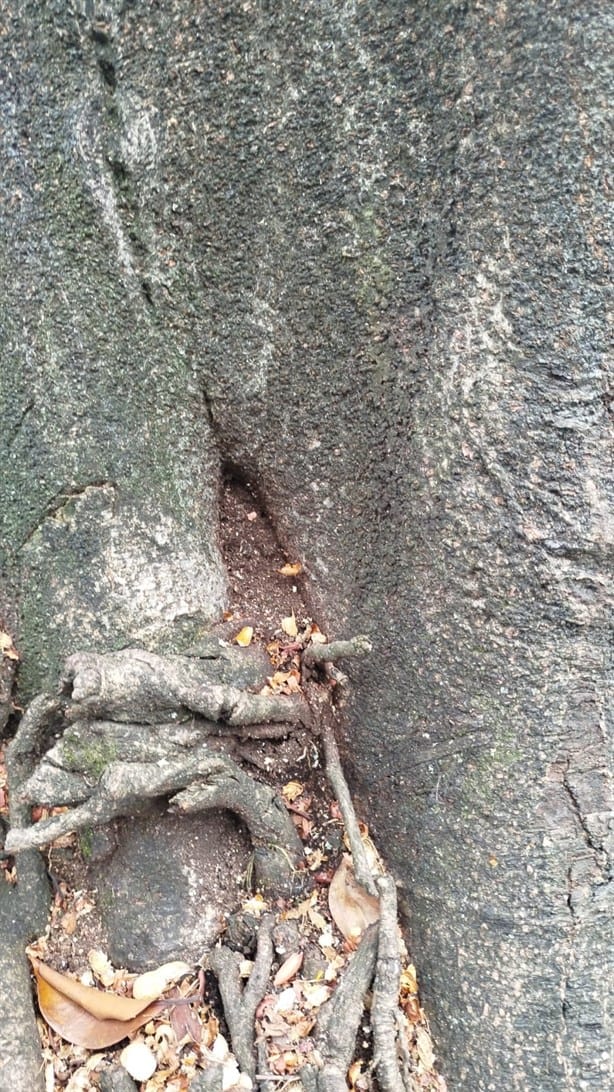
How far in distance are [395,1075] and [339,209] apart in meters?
1.40

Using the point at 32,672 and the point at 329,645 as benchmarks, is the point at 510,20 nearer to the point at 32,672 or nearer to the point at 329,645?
the point at 329,645

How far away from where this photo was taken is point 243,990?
4.60ft

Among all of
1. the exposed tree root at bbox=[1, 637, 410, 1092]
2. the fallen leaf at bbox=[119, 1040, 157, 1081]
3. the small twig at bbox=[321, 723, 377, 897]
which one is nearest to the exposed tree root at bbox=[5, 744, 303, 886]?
the exposed tree root at bbox=[1, 637, 410, 1092]

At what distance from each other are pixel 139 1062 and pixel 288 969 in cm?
29

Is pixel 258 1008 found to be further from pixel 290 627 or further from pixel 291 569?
pixel 291 569

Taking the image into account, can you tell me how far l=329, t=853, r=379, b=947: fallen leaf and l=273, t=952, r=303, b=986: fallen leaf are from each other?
10cm

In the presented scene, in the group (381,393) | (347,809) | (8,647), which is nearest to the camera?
(381,393)

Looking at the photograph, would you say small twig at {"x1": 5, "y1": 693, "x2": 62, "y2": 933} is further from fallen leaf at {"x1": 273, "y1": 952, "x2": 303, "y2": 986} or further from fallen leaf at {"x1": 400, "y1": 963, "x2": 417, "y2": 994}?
fallen leaf at {"x1": 400, "y1": 963, "x2": 417, "y2": 994}

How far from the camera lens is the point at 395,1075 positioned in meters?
1.31

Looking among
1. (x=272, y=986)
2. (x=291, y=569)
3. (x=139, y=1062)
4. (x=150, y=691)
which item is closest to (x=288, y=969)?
(x=272, y=986)

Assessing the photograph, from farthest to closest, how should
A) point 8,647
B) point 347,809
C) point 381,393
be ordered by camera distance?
point 8,647 → point 347,809 → point 381,393

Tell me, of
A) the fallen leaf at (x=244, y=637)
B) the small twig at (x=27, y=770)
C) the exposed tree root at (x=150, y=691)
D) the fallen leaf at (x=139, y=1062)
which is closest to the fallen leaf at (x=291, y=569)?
the fallen leaf at (x=244, y=637)

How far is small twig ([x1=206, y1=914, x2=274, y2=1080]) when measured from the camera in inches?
53.2

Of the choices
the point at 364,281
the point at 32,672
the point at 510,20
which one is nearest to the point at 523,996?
the point at 32,672
